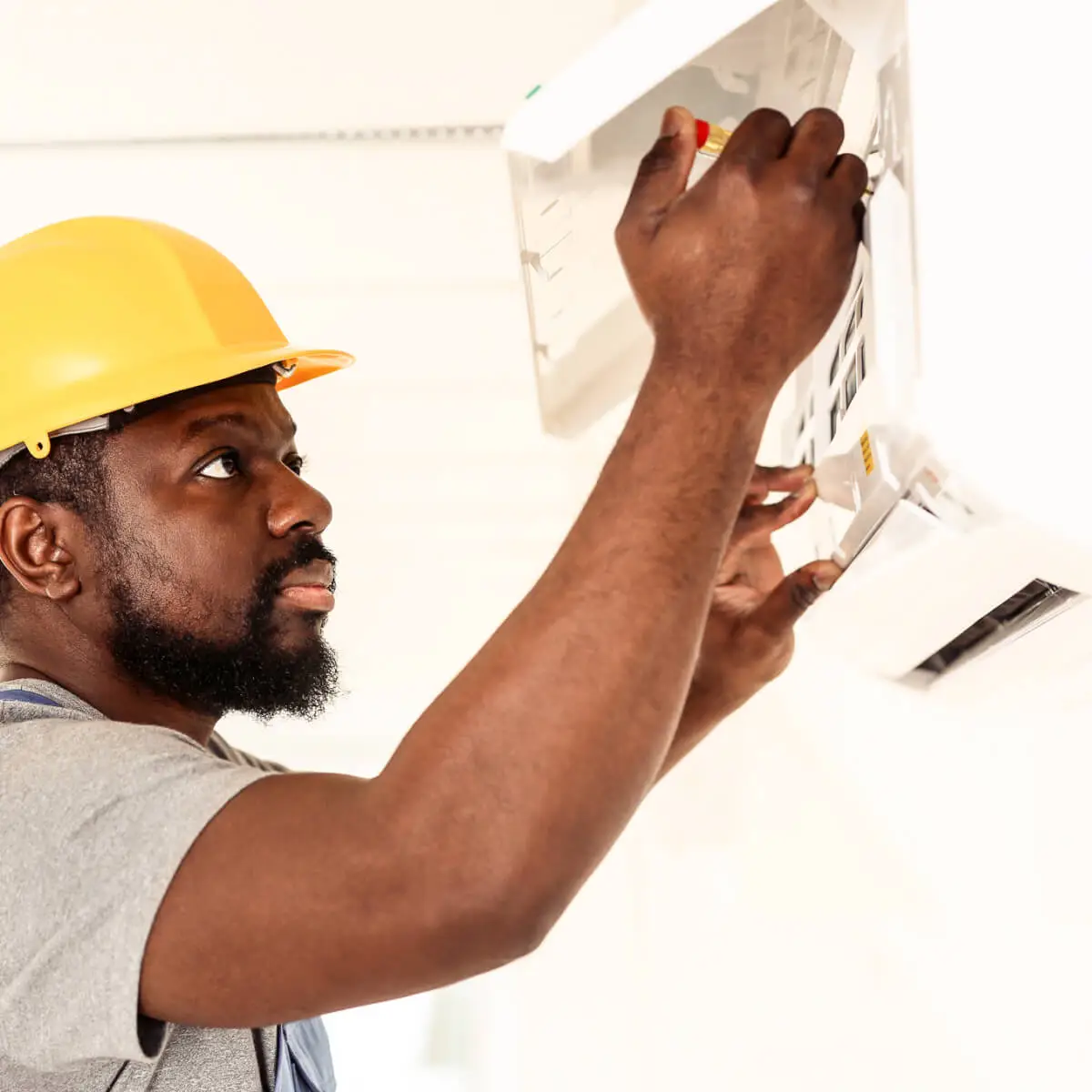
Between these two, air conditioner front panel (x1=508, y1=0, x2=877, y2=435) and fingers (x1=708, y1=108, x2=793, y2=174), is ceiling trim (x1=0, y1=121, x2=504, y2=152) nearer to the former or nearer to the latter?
air conditioner front panel (x1=508, y1=0, x2=877, y2=435)

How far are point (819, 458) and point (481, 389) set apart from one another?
75 cm

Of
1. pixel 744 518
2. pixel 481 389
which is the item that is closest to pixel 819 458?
pixel 744 518

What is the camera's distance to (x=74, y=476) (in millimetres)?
989

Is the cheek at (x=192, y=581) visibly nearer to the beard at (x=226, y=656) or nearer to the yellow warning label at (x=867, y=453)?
the beard at (x=226, y=656)

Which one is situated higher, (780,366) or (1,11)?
(1,11)

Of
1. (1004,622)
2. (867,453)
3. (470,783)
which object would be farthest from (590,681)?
(1004,622)

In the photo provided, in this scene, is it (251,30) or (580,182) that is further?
(251,30)

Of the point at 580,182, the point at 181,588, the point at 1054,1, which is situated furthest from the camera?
the point at 181,588

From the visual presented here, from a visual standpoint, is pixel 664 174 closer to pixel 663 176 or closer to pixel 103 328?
pixel 663 176

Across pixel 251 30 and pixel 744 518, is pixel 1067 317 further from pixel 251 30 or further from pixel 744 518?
pixel 251 30

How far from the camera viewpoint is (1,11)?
108 cm

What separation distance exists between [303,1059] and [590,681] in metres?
0.63

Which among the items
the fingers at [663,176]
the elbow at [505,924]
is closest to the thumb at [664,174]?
the fingers at [663,176]

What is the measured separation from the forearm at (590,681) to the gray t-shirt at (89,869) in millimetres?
139
